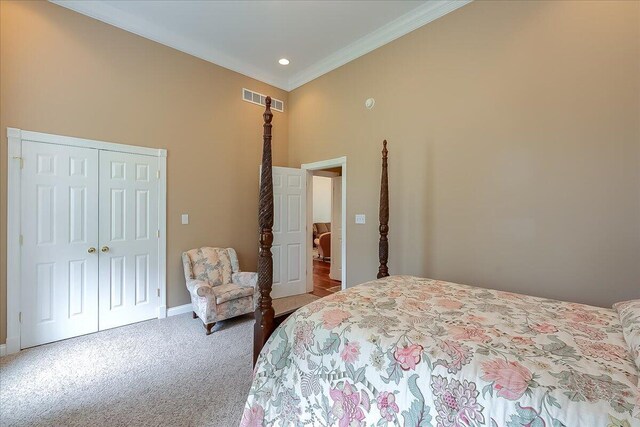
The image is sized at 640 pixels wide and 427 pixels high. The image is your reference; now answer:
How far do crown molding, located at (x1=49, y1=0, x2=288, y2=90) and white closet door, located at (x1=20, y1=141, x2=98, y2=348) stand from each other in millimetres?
1442

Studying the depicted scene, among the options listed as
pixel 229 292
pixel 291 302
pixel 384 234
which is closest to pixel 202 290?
pixel 229 292

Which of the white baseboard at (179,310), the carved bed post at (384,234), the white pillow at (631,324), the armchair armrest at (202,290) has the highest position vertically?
the carved bed post at (384,234)

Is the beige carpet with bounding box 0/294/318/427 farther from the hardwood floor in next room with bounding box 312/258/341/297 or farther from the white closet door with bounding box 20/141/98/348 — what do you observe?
the hardwood floor in next room with bounding box 312/258/341/297

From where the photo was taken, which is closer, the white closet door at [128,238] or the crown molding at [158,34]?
the crown molding at [158,34]

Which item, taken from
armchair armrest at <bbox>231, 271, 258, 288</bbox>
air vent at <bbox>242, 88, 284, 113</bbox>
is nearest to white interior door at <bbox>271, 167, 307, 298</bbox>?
armchair armrest at <bbox>231, 271, 258, 288</bbox>

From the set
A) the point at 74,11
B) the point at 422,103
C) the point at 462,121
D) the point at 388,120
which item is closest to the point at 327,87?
the point at 388,120

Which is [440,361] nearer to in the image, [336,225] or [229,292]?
[229,292]

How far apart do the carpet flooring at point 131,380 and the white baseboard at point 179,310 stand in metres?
0.41

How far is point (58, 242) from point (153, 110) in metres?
1.75

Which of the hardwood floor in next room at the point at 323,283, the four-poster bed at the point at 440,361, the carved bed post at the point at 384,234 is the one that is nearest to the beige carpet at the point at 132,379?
the four-poster bed at the point at 440,361

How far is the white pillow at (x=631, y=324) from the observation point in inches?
39.7

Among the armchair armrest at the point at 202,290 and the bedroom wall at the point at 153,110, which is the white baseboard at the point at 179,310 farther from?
the armchair armrest at the point at 202,290

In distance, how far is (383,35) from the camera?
10.8 ft

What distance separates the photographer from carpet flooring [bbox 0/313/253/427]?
180 centimetres
